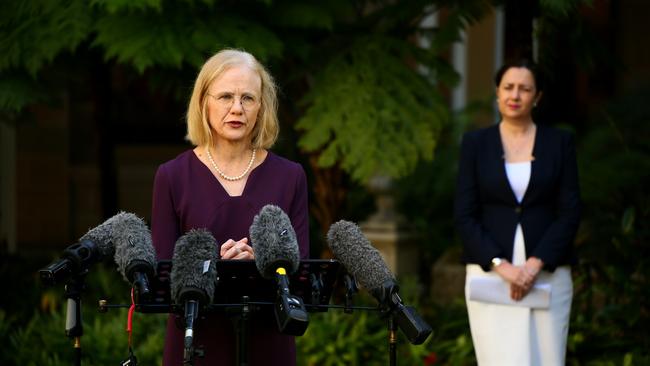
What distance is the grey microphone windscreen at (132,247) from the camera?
3410 millimetres

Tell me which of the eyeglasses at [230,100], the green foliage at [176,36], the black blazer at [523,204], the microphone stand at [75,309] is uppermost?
the green foliage at [176,36]

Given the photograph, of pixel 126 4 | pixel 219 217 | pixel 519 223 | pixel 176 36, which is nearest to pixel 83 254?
pixel 219 217

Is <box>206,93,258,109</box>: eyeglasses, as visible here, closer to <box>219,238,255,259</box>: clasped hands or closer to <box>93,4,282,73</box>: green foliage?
<box>219,238,255,259</box>: clasped hands

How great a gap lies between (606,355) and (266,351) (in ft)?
12.2

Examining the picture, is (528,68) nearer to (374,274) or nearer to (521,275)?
(521,275)

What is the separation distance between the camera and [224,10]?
7.28 metres

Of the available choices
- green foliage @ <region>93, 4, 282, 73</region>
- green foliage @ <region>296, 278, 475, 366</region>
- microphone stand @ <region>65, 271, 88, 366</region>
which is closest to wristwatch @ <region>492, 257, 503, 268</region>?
green foliage @ <region>296, 278, 475, 366</region>

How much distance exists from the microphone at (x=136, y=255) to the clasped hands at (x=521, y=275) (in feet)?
8.31

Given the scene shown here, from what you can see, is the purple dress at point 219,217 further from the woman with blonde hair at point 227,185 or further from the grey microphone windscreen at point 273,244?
the grey microphone windscreen at point 273,244

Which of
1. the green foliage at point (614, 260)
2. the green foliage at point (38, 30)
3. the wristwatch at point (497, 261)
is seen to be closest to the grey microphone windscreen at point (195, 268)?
the wristwatch at point (497, 261)

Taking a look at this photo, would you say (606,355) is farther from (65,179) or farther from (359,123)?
(65,179)

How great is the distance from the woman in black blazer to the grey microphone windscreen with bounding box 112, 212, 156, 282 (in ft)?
8.27

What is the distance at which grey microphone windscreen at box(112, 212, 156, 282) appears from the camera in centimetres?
341

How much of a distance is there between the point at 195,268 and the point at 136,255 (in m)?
0.19
